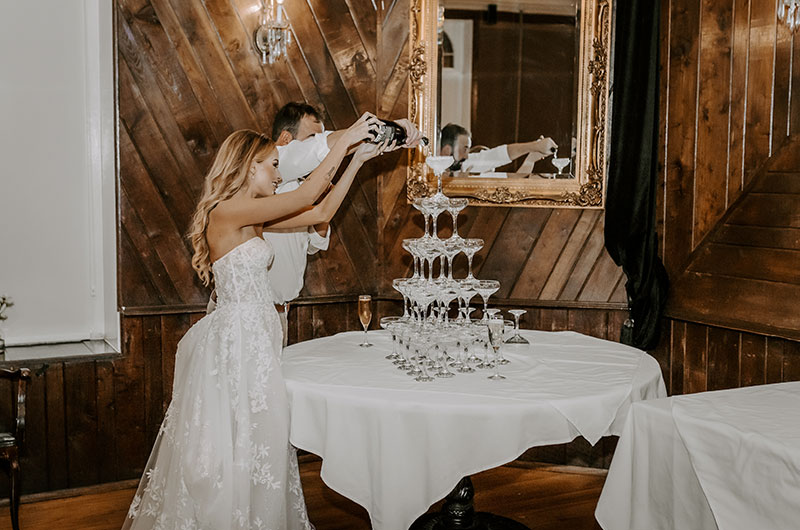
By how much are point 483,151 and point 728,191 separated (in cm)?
124

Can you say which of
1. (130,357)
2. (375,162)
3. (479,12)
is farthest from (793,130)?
(130,357)

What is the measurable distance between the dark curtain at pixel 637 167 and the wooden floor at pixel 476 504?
82 centimetres

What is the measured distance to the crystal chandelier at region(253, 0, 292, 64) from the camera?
3.91m

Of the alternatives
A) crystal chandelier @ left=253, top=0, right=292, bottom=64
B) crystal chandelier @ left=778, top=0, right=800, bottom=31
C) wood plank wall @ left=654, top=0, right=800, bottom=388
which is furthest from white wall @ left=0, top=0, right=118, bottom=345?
crystal chandelier @ left=778, top=0, right=800, bottom=31

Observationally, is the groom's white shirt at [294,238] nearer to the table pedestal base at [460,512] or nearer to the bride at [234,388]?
the bride at [234,388]

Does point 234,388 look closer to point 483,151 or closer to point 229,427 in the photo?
point 229,427

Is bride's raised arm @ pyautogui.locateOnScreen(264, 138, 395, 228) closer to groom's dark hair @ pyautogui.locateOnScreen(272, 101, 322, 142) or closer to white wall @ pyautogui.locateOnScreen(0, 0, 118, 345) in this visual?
groom's dark hair @ pyautogui.locateOnScreen(272, 101, 322, 142)

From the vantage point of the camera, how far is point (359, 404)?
7.45 feet

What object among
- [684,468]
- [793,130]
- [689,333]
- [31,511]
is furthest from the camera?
[689,333]

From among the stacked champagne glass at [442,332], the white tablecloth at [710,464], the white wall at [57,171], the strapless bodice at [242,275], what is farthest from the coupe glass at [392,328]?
the white wall at [57,171]

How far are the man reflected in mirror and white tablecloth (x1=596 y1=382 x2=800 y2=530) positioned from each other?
194 centimetres

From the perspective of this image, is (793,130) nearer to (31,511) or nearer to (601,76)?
(601,76)

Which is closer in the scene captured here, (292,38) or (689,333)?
(689,333)

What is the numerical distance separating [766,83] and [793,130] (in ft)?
0.84
